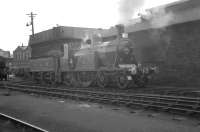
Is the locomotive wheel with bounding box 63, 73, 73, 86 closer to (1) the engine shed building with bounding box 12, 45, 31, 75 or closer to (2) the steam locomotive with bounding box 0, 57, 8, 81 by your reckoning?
(2) the steam locomotive with bounding box 0, 57, 8, 81

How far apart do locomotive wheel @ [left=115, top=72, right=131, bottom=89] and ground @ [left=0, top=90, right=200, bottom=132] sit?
14.4 ft

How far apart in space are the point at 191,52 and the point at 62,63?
8.83 meters

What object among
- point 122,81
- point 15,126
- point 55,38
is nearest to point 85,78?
point 122,81

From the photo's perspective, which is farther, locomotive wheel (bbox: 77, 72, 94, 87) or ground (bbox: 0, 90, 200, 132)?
locomotive wheel (bbox: 77, 72, 94, 87)

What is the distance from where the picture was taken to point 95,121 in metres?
7.63

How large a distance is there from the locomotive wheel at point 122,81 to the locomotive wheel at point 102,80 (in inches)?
33.7

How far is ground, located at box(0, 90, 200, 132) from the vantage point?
21.7ft

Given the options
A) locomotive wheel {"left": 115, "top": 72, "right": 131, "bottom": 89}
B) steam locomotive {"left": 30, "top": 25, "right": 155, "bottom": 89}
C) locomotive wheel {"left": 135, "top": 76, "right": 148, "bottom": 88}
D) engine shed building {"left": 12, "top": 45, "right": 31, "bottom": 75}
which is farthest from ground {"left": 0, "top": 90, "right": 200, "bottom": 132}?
engine shed building {"left": 12, "top": 45, "right": 31, "bottom": 75}

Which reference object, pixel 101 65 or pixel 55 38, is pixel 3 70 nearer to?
pixel 55 38

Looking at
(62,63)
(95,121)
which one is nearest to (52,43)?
(62,63)

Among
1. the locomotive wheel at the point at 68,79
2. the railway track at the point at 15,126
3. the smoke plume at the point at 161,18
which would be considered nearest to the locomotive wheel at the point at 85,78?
the locomotive wheel at the point at 68,79

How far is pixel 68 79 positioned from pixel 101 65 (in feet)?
12.6

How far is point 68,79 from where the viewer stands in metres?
19.3

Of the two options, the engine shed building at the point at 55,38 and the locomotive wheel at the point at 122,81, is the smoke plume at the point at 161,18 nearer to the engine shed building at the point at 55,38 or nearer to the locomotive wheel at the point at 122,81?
the locomotive wheel at the point at 122,81
